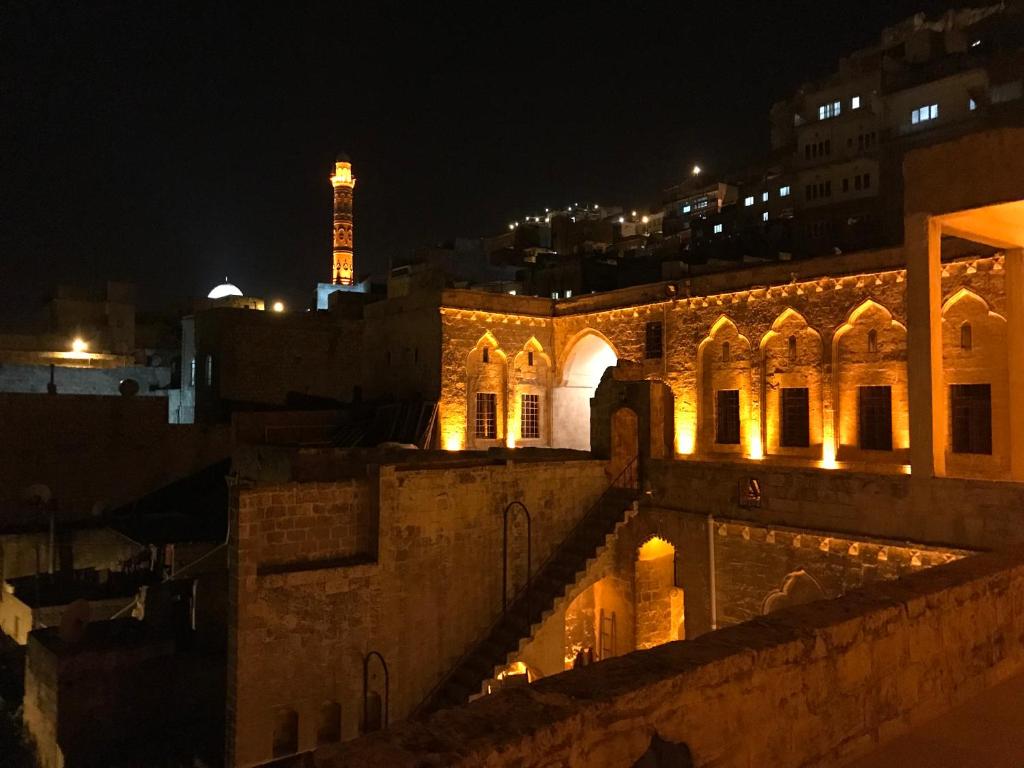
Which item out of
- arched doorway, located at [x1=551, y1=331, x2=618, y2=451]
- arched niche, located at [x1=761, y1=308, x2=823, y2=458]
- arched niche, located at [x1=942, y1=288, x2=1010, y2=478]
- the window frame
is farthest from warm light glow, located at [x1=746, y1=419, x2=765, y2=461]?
arched doorway, located at [x1=551, y1=331, x2=618, y2=451]

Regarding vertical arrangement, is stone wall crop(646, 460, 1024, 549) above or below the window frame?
below

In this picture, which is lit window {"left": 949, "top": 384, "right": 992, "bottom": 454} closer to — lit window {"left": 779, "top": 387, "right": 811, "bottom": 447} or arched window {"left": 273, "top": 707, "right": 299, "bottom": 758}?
lit window {"left": 779, "top": 387, "right": 811, "bottom": 447}

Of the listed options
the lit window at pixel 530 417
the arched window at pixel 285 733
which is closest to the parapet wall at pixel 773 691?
the arched window at pixel 285 733

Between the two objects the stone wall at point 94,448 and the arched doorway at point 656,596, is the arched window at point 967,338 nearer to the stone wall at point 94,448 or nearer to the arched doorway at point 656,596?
the arched doorway at point 656,596

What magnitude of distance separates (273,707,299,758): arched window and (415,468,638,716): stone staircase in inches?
85.9

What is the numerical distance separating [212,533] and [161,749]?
7567 millimetres

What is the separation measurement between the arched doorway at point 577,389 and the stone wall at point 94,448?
12.4m

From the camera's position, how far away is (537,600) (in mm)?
14250

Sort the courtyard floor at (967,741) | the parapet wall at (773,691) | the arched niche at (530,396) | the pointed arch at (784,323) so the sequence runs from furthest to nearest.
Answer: the arched niche at (530,396), the pointed arch at (784,323), the courtyard floor at (967,741), the parapet wall at (773,691)

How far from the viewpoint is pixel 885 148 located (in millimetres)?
43656

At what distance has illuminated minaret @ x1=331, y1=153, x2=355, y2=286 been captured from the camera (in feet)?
168

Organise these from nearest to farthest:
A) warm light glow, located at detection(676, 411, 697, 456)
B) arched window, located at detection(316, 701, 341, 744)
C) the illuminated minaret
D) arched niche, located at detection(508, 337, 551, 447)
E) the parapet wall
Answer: the parapet wall → arched window, located at detection(316, 701, 341, 744) → warm light glow, located at detection(676, 411, 697, 456) → arched niche, located at detection(508, 337, 551, 447) → the illuminated minaret

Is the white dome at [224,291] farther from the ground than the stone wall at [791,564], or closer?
farther from the ground

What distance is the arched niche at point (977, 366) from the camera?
17047mm
